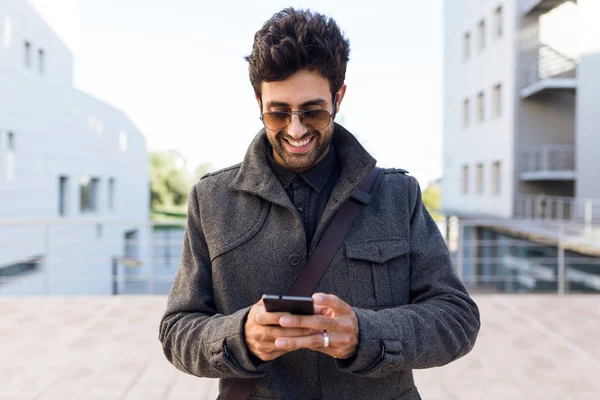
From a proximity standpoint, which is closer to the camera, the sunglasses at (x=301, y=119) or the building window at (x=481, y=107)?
the sunglasses at (x=301, y=119)

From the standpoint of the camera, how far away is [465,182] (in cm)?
1850

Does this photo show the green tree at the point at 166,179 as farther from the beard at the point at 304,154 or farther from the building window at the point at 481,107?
the beard at the point at 304,154

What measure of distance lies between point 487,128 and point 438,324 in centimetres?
1581

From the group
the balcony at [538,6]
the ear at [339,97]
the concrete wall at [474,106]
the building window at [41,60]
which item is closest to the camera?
the ear at [339,97]

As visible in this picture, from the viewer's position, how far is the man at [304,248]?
3.92 feet

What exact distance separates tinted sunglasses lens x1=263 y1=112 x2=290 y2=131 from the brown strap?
22cm

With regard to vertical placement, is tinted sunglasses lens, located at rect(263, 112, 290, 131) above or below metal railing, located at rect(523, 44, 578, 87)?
below

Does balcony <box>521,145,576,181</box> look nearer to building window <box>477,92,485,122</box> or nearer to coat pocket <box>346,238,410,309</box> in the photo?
building window <box>477,92,485,122</box>

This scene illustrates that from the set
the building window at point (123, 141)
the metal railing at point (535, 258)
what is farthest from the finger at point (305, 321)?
the building window at point (123, 141)

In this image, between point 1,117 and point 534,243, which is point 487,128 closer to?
point 534,243

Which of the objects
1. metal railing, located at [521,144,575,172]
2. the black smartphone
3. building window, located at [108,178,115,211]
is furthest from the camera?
building window, located at [108,178,115,211]

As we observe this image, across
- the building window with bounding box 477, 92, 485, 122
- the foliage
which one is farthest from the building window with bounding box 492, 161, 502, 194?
the foliage

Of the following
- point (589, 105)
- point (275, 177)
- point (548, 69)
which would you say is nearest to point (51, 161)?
point (548, 69)

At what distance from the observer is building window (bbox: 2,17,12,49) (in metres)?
13.6
